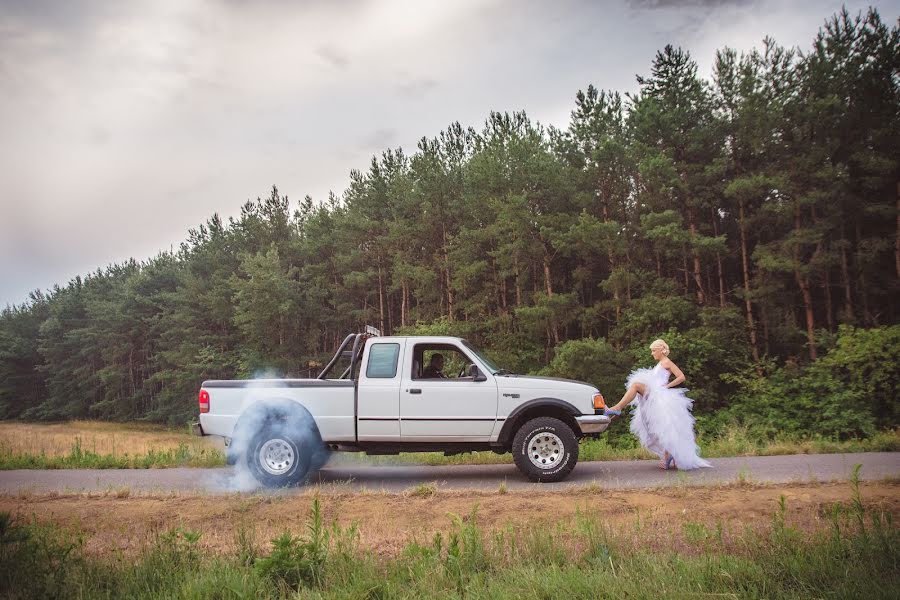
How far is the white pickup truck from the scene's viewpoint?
312 inches

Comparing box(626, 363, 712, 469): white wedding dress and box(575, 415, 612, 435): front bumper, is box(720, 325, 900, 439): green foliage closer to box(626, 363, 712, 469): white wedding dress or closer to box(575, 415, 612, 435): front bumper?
box(626, 363, 712, 469): white wedding dress

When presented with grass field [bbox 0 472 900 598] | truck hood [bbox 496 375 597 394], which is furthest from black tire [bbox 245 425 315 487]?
truck hood [bbox 496 375 597 394]

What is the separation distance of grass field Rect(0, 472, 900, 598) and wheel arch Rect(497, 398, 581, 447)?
1812 millimetres

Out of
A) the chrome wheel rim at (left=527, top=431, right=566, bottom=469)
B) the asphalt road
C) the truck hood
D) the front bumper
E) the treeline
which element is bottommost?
the asphalt road

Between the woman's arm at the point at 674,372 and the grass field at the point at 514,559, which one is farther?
the woman's arm at the point at 674,372

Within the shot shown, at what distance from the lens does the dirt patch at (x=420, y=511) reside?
5504 millimetres

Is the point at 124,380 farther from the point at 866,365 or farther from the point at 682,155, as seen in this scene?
the point at 866,365

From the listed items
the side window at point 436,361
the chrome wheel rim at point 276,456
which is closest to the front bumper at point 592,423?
the side window at point 436,361

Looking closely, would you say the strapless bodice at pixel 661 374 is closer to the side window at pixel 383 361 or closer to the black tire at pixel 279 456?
the side window at pixel 383 361

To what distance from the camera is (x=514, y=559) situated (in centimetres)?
438

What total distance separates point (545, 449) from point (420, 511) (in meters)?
2.26

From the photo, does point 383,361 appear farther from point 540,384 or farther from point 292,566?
point 292,566

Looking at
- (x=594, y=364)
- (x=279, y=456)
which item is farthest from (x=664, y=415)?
(x=594, y=364)

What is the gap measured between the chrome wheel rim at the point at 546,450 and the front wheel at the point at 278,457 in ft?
10.4
